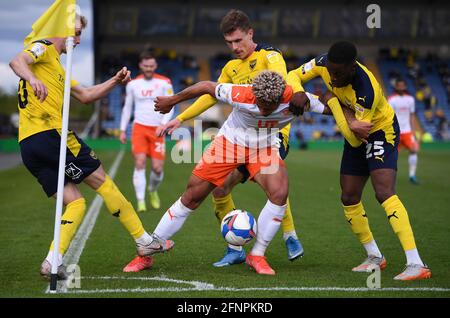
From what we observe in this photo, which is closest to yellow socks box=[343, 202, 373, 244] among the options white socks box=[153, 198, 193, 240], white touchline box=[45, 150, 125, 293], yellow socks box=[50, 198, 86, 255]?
white socks box=[153, 198, 193, 240]

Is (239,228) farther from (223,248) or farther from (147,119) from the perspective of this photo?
(147,119)

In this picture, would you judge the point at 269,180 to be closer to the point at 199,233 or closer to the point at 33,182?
the point at 199,233

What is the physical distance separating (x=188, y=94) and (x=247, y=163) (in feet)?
3.23

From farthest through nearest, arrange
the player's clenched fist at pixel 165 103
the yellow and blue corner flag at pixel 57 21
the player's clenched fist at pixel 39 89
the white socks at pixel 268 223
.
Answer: the white socks at pixel 268 223 → the player's clenched fist at pixel 165 103 → the yellow and blue corner flag at pixel 57 21 → the player's clenched fist at pixel 39 89

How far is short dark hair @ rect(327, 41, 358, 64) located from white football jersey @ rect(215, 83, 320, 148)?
499mm

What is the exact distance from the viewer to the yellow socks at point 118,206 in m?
7.12

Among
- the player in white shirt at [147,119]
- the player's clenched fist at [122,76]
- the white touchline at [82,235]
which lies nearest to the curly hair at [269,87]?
the player's clenched fist at [122,76]

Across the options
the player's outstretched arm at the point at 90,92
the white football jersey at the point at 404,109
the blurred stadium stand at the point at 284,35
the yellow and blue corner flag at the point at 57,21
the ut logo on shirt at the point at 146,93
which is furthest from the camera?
the blurred stadium stand at the point at 284,35

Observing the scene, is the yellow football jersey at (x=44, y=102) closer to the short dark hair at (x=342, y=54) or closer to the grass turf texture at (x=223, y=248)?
the grass turf texture at (x=223, y=248)

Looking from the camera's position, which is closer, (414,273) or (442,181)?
(414,273)

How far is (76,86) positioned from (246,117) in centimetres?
182

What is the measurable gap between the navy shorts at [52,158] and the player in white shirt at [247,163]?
34.5 inches
